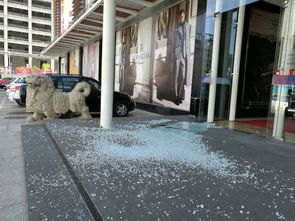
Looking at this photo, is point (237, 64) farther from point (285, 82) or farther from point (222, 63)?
point (285, 82)

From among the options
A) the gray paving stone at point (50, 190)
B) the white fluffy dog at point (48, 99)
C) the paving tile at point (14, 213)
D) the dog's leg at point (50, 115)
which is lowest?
the paving tile at point (14, 213)

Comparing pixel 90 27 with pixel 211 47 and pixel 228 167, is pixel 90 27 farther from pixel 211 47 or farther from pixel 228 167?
pixel 228 167

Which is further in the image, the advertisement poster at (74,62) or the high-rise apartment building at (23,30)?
the high-rise apartment building at (23,30)

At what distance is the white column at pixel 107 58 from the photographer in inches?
194

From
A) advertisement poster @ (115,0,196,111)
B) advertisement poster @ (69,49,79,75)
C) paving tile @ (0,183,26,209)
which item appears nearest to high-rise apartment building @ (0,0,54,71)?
advertisement poster @ (69,49,79,75)

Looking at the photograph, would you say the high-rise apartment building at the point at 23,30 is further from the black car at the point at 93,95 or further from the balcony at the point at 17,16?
the black car at the point at 93,95

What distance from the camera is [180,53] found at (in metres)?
8.09

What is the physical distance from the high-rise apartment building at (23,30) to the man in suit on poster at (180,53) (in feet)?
183

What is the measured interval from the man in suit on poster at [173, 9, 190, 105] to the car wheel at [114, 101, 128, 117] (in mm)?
1855

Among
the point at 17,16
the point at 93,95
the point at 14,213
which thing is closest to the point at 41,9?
the point at 17,16

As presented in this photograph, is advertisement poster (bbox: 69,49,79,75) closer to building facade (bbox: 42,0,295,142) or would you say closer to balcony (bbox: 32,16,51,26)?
building facade (bbox: 42,0,295,142)

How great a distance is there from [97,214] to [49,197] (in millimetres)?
643

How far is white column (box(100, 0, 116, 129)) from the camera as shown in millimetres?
4926

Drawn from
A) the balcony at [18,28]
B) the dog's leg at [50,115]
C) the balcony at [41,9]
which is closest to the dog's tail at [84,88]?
the dog's leg at [50,115]
